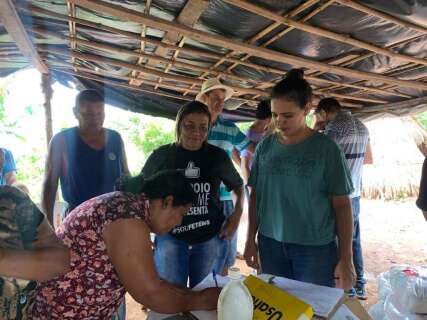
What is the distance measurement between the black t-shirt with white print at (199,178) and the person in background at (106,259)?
640mm

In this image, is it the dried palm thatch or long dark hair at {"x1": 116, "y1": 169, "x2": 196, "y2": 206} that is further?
the dried palm thatch

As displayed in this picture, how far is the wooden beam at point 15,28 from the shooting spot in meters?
1.85

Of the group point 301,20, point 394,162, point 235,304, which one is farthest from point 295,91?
point 394,162

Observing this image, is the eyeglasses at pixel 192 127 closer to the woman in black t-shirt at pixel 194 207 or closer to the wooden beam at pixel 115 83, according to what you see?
the woman in black t-shirt at pixel 194 207

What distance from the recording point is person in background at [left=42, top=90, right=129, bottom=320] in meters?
2.17

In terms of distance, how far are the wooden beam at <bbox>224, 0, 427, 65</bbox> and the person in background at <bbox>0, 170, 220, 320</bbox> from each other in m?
1.02

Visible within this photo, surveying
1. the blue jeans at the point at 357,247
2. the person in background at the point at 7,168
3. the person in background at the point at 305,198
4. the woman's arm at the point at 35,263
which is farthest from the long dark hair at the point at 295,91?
the person in background at the point at 7,168

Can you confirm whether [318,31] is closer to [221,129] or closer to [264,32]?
[264,32]

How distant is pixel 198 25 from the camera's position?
2.12 m

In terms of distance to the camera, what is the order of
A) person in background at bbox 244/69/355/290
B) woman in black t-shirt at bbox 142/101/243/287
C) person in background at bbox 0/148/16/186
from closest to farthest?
person in background at bbox 244/69/355/290 → woman in black t-shirt at bbox 142/101/243/287 → person in background at bbox 0/148/16/186

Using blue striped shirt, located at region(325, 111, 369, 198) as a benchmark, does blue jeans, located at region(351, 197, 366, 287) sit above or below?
below

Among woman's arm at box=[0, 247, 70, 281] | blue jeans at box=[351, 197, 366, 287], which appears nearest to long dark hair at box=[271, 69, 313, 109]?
woman's arm at box=[0, 247, 70, 281]

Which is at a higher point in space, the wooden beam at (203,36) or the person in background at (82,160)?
the wooden beam at (203,36)

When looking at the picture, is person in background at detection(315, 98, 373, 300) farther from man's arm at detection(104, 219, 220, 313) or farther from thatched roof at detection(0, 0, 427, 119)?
man's arm at detection(104, 219, 220, 313)
